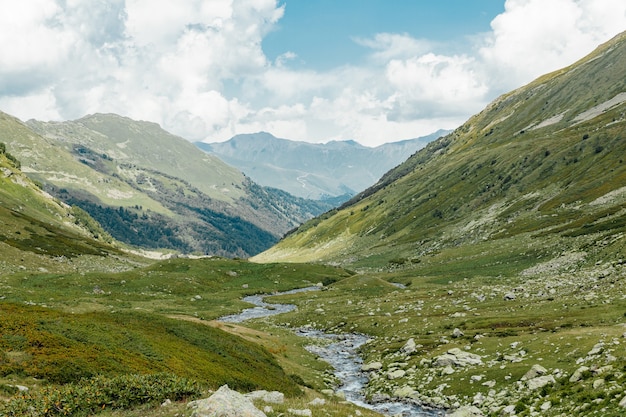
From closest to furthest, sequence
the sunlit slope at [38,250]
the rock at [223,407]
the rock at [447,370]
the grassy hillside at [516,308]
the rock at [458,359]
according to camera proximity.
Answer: the rock at [223,407], the grassy hillside at [516,308], the rock at [447,370], the rock at [458,359], the sunlit slope at [38,250]

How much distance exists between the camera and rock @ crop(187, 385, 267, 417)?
17.2 metres

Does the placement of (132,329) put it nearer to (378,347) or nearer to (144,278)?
(378,347)

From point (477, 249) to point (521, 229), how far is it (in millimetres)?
14724

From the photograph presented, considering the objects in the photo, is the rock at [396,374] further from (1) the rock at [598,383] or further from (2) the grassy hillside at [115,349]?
(1) the rock at [598,383]

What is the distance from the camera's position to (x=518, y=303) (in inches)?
2168

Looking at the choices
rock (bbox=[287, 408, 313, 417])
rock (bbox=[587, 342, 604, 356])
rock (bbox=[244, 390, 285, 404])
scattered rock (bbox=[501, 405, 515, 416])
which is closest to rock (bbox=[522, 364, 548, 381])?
rock (bbox=[587, 342, 604, 356])

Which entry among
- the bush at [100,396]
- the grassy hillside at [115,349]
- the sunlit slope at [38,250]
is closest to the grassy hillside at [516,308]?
the grassy hillside at [115,349]

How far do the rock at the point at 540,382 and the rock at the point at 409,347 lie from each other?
50.3 ft

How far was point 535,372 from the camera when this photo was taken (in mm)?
29500

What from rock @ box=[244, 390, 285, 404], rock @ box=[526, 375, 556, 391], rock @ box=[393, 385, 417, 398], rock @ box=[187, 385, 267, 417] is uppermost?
rock @ box=[187, 385, 267, 417]

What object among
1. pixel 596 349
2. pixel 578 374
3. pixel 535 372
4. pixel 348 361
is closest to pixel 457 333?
pixel 348 361

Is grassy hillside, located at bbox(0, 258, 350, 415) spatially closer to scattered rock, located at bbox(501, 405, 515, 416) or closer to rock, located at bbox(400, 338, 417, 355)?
rock, located at bbox(400, 338, 417, 355)

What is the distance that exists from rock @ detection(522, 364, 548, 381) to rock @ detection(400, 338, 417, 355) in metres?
14.2

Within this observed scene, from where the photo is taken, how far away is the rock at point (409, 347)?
1699 inches
